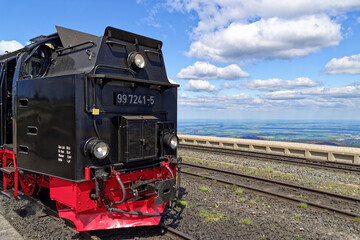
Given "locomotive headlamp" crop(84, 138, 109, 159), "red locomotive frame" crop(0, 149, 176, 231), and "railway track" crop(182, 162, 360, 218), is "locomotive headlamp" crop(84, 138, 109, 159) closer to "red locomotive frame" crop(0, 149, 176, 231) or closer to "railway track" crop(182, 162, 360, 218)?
"red locomotive frame" crop(0, 149, 176, 231)

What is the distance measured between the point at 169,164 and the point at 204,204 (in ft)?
5.48

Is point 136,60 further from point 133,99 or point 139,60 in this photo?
point 133,99

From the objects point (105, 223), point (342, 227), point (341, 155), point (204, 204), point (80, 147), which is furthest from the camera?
point (341, 155)

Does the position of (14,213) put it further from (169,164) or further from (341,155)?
(341,155)

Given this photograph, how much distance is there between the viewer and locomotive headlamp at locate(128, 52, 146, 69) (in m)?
4.94

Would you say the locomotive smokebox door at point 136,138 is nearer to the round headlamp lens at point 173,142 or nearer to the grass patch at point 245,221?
the round headlamp lens at point 173,142

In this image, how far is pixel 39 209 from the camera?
18.8ft

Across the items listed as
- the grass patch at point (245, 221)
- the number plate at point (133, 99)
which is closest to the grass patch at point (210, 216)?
the grass patch at point (245, 221)

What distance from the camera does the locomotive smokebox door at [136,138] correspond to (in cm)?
449

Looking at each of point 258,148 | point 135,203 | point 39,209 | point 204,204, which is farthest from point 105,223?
point 258,148

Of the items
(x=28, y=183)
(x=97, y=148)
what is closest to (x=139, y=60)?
(x=97, y=148)

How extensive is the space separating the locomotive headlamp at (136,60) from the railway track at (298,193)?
16.5ft

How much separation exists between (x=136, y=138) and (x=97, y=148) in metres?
0.72

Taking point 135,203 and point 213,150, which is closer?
point 135,203
